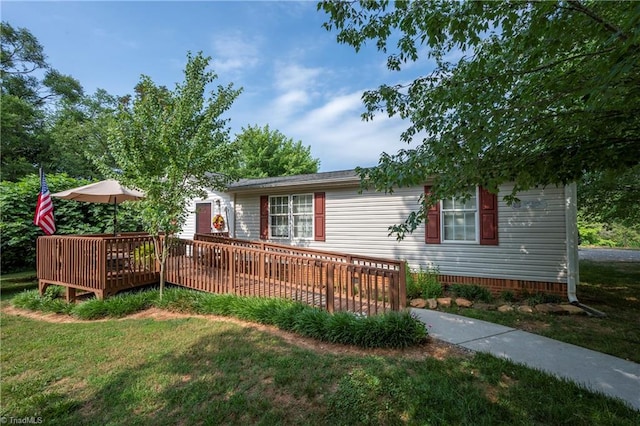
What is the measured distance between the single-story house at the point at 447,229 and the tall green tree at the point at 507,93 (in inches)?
92.2

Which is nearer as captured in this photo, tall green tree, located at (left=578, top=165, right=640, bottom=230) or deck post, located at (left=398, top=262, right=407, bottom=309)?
deck post, located at (left=398, top=262, right=407, bottom=309)

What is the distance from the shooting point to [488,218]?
680 cm

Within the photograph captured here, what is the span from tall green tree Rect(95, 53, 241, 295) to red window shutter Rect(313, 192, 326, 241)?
9.02 feet

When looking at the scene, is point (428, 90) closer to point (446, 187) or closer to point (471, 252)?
point (446, 187)

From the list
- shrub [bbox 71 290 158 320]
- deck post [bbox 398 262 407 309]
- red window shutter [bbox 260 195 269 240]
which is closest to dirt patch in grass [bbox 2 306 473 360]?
deck post [bbox 398 262 407 309]

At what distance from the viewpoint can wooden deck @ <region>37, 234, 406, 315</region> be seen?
5.41 metres

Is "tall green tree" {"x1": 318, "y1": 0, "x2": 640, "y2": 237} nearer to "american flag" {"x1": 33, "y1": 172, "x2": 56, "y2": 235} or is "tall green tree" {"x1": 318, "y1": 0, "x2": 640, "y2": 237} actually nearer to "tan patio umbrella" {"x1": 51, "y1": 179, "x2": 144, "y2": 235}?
"tan patio umbrella" {"x1": 51, "y1": 179, "x2": 144, "y2": 235}

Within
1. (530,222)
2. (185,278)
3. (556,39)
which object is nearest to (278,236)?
(185,278)

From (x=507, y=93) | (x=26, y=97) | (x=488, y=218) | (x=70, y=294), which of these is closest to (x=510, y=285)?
(x=488, y=218)

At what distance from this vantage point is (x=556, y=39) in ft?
8.00

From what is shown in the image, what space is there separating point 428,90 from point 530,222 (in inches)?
180

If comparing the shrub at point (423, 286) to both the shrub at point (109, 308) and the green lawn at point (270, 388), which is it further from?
the shrub at point (109, 308)

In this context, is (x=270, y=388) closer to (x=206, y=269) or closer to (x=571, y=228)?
(x=206, y=269)

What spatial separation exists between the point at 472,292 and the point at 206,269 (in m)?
5.82
